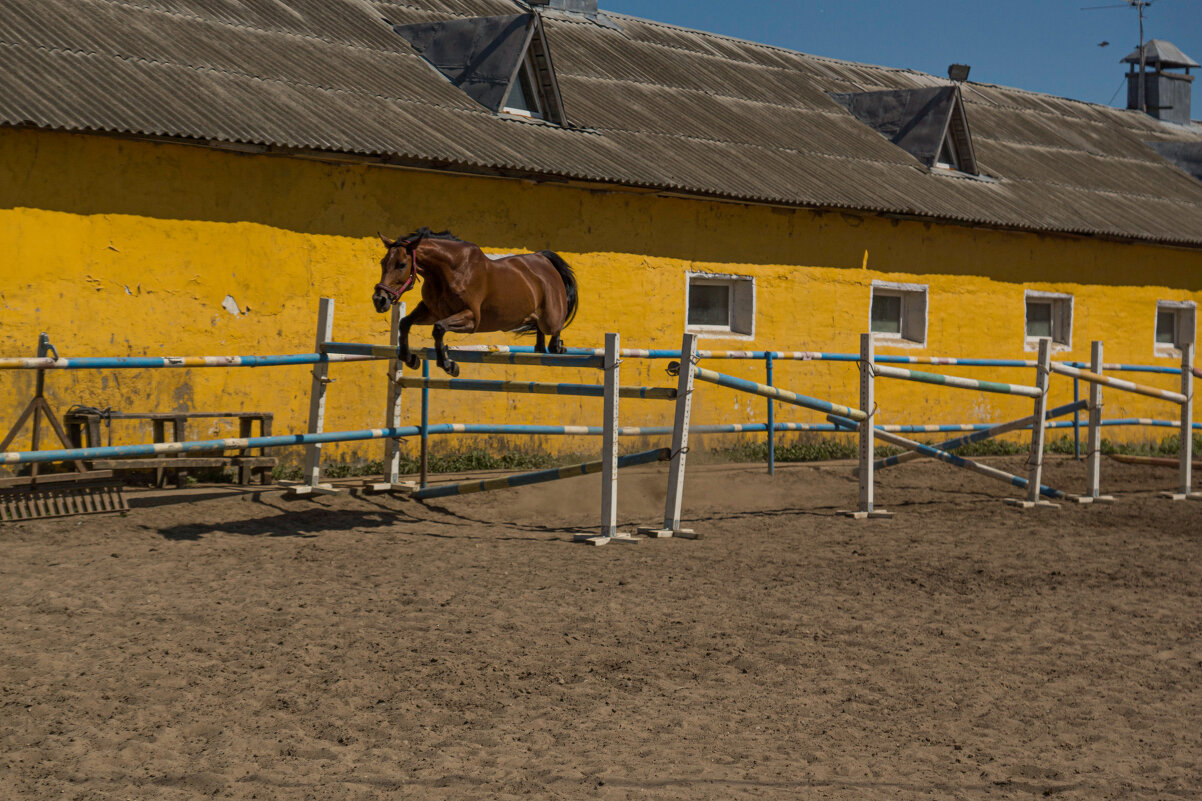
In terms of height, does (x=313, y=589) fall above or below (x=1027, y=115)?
below

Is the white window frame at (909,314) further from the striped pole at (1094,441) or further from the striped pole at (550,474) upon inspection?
the striped pole at (550,474)

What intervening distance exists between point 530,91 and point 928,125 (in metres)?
6.53

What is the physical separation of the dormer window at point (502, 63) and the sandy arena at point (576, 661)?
18.8 ft

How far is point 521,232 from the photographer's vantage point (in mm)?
12078

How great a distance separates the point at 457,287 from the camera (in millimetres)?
6973

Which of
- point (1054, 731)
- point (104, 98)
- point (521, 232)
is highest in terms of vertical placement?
point (104, 98)

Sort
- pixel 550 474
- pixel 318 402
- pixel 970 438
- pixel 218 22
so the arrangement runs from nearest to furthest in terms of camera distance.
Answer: pixel 550 474
pixel 318 402
pixel 970 438
pixel 218 22

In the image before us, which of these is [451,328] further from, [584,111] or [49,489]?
[584,111]

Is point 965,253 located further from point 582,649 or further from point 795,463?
point 582,649

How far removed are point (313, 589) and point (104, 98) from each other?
17.2ft

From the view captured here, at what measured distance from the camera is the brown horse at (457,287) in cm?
682

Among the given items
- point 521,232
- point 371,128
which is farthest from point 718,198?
point 371,128

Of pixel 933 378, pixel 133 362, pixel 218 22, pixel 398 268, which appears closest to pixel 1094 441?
pixel 933 378

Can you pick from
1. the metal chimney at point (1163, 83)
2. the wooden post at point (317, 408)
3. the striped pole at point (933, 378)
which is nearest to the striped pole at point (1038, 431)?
the striped pole at point (933, 378)
